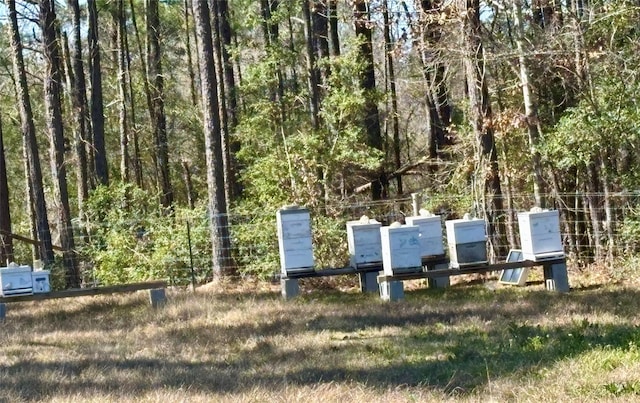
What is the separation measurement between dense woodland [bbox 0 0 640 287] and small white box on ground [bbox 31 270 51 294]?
3.64 meters

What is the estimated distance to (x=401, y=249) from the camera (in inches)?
492

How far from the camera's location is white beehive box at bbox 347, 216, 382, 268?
13445mm

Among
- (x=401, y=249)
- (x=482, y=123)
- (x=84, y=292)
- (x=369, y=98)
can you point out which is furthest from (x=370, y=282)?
(x=369, y=98)

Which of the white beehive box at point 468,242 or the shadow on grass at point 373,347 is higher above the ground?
the white beehive box at point 468,242

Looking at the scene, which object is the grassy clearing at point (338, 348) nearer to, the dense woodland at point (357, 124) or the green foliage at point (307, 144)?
the dense woodland at point (357, 124)

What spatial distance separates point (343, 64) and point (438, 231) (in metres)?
7.84

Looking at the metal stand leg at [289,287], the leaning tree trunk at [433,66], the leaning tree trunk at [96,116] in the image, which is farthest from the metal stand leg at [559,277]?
the leaning tree trunk at [96,116]

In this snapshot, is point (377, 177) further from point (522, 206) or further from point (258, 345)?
point (258, 345)

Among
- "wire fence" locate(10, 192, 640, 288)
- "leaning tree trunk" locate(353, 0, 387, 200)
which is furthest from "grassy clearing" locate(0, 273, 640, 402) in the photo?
"leaning tree trunk" locate(353, 0, 387, 200)

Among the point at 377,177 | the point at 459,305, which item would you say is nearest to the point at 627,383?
the point at 459,305

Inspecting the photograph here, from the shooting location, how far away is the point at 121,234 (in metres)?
19.6

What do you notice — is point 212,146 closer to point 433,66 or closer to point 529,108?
point 433,66

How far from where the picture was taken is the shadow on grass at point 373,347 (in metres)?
7.29

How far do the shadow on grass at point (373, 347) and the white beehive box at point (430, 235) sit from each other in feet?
5.47
